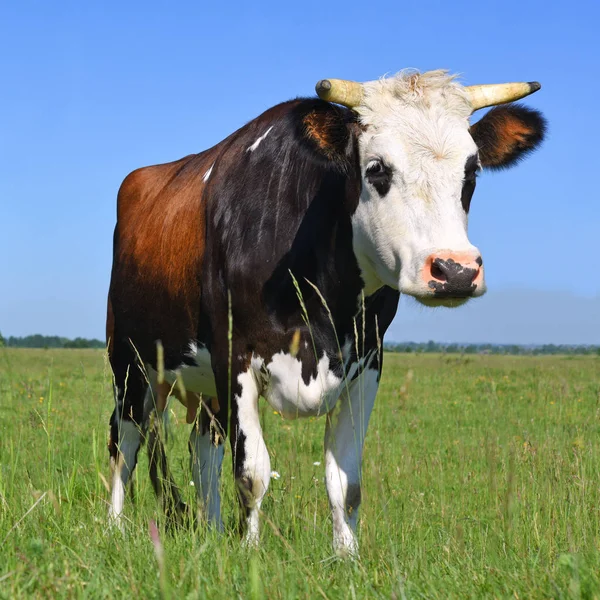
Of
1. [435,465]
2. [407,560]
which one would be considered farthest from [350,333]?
[435,465]

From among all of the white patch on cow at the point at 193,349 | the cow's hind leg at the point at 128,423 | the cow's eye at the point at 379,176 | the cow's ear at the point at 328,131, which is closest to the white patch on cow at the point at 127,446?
the cow's hind leg at the point at 128,423

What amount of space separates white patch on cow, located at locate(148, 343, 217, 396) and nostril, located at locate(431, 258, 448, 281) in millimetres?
1862

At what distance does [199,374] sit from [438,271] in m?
2.21

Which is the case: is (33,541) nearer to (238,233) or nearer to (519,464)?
(238,233)

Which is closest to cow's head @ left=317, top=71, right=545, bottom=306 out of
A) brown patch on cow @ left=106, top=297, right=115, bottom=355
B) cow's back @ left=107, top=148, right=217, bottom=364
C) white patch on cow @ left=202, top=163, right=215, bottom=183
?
cow's back @ left=107, top=148, right=217, bottom=364

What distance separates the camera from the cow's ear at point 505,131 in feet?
17.4

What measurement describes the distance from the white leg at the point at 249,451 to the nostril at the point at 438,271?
1.39 m

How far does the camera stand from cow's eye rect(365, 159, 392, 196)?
4398 millimetres

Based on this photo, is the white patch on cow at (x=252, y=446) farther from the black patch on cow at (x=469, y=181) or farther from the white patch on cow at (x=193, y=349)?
the black patch on cow at (x=469, y=181)

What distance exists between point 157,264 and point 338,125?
6.54ft

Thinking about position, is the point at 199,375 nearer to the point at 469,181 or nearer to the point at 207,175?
the point at 207,175

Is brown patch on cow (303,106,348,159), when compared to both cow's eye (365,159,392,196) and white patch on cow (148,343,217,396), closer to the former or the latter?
cow's eye (365,159,392,196)

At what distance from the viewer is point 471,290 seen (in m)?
3.93

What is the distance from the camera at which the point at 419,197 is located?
4227mm
